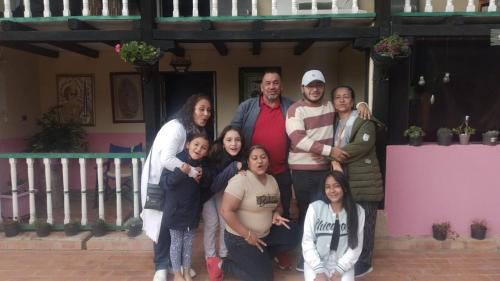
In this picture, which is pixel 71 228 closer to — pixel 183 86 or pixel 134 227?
pixel 134 227

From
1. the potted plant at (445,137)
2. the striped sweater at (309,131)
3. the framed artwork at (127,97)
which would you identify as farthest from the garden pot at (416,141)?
the framed artwork at (127,97)

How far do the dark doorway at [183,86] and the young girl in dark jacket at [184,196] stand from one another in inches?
128

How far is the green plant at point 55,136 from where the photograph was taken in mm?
5746

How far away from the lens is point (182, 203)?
3092 millimetres

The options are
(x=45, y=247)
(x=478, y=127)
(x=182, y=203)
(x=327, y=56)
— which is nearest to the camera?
(x=182, y=203)

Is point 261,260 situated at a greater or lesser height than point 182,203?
lesser

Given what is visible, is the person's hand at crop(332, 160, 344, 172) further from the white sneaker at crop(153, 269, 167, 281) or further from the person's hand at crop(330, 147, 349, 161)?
the white sneaker at crop(153, 269, 167, 281)

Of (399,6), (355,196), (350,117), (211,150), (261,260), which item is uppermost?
(399,6)

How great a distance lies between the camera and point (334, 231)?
295 cm

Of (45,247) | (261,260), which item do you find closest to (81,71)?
(45,247)

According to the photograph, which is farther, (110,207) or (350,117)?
(110,207)

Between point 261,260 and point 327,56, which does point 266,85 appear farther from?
point 327,56

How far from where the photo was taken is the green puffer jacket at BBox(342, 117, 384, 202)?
3.23m

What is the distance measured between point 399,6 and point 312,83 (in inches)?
130
